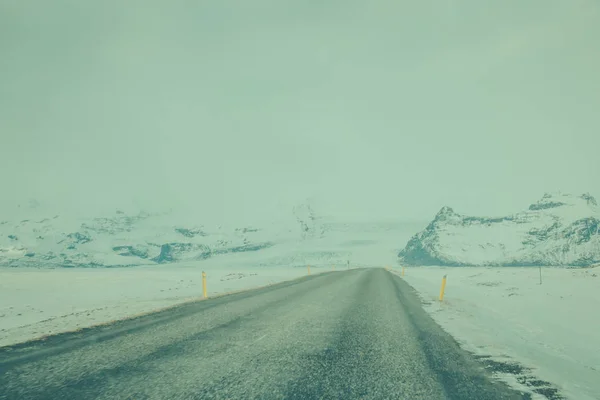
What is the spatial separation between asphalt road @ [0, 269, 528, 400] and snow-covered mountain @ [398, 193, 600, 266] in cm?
12718

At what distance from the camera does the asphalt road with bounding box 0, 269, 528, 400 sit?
4.42m

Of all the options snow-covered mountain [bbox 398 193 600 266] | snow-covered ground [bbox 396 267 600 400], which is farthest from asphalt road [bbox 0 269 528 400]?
snow-covered mountain [bbox 398 193 600 266]

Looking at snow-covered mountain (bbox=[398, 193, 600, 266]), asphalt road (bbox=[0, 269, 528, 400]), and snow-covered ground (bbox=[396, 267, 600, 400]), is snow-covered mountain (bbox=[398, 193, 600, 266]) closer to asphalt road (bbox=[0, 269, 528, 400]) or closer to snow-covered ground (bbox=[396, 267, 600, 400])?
snow-covered ground (bbox=[396, 267, 600, 400])

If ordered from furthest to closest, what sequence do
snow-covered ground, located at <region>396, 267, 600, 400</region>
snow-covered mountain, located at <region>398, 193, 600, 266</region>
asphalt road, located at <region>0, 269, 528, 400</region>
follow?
snow-covered mountain, located at <region>398, 193, 600, 266</region> → snow-covered ground, located at <region>396, 267, 600, 400</region> → asphalt road, located at <region>0, 269, 528, 400</region>

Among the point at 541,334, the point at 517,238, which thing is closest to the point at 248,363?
the point at 541,334

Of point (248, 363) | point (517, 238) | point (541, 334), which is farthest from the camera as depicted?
point (517, 238)

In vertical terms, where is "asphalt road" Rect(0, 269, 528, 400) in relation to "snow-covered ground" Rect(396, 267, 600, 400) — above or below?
above

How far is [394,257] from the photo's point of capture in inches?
6048

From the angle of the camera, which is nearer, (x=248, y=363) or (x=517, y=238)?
(x=248, y=363)

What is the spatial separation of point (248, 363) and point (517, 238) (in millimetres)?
151664

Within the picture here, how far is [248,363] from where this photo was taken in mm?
5586

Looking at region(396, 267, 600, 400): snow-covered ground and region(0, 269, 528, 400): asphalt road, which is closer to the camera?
region(0, 269, 528, 400): asphalt road

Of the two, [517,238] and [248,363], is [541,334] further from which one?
[517,238]

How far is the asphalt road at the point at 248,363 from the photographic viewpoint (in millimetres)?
4422
